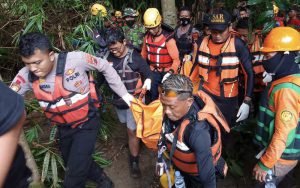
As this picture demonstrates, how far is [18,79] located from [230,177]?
2753 millimetres

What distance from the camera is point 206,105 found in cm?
269

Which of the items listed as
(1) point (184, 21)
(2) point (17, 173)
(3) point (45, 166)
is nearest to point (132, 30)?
(1) point (184, 21)

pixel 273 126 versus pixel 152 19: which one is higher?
pixel 152 19

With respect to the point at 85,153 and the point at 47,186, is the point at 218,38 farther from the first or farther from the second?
the point at 47,186

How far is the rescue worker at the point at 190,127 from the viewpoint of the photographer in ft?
8.07

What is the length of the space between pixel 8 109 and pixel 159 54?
391 cm

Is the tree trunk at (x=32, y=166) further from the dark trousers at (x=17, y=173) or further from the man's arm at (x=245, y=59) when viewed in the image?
the man's arm at (x=245, y=59)

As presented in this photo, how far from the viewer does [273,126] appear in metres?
2.73

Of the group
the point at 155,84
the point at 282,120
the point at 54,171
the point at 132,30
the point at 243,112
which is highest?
the point at 132,30

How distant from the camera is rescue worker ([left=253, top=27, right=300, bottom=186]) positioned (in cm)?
253

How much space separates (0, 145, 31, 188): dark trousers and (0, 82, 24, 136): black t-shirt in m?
0.29

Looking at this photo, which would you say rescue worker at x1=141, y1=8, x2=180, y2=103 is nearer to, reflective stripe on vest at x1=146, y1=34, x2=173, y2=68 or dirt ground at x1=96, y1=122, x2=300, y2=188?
reflective stripe on vest at x1=146, y1=34, x2=173, y2=68

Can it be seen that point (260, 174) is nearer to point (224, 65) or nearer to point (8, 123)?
point (224, 65)

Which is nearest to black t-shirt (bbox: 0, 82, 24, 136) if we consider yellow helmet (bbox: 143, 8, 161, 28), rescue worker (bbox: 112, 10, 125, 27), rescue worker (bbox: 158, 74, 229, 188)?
rescue worker (bbox: 158, 74, 229, 188)
